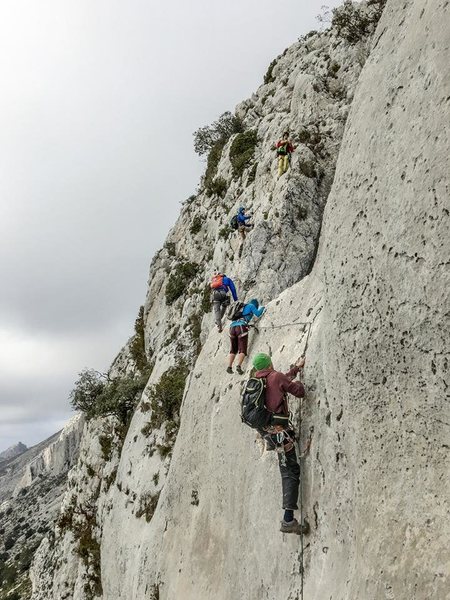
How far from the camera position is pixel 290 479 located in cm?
867

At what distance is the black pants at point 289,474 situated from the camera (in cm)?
854

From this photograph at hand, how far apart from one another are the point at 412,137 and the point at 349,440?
16.6 ft

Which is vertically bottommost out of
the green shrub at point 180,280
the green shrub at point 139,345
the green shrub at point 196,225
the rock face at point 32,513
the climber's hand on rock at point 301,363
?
the rock face at point 32,513

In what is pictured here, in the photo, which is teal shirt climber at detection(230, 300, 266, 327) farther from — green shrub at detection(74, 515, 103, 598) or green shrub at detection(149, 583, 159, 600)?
green shrub at detection(74, 515, 103, 598)

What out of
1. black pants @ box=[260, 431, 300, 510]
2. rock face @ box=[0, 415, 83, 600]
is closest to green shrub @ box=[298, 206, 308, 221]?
black pants @ box=[260, 431, 300, 510]

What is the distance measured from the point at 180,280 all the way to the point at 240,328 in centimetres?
1854

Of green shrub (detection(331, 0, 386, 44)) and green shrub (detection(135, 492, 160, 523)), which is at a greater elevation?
green shrub (detection(331, 0, 386, 44))

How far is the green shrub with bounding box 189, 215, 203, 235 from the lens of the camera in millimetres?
33656

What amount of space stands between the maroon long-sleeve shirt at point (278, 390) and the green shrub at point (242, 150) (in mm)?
22171

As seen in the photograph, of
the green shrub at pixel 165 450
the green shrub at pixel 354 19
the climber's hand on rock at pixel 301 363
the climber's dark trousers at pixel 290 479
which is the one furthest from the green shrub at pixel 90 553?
the green shrub at pixel 354 19

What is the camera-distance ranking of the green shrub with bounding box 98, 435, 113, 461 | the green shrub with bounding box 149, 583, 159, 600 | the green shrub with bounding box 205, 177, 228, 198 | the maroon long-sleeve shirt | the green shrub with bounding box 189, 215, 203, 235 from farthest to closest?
the green shrub with bounding box 189, 215, 203, 235 < the green shrub with bounding box 205, 177, 228, 198 < the green shrub with bounding box 98, 435, 113, 461 < the green shrub with bounding box 149, 583, 159, 600 < the maroon long-sleeve shirt

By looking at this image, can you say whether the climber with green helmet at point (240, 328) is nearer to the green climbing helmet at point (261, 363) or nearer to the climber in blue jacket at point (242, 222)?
the green climbing helmet at point (261, 363)

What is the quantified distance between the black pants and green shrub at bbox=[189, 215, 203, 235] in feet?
86.1

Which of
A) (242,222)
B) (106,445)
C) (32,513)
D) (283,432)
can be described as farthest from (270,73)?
(32,513)
